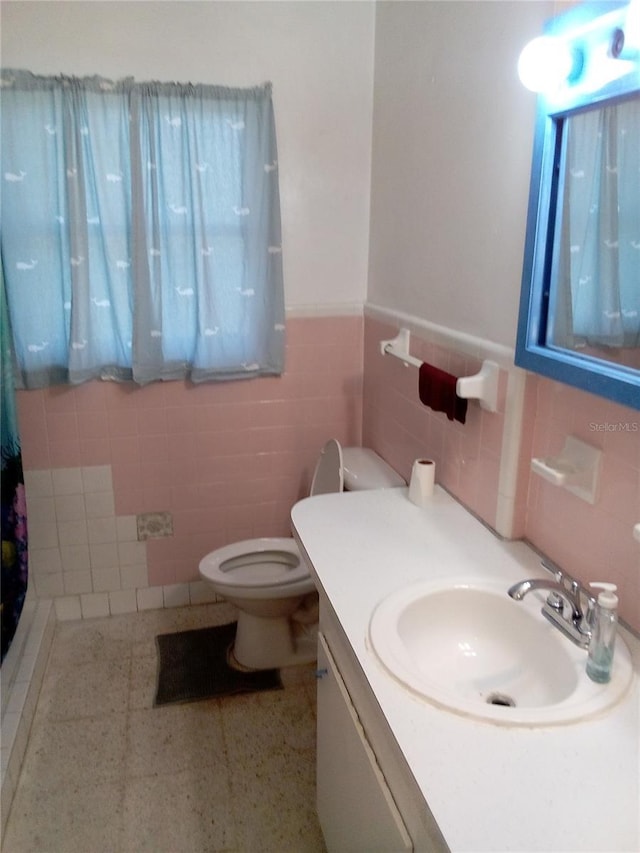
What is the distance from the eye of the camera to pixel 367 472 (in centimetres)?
225

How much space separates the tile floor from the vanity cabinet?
0.27 m

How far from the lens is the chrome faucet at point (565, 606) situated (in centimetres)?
114

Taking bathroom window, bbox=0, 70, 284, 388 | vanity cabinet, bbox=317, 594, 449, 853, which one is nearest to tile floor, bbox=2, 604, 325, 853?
vanity cabinet, bbox=317, 594, 449, 853

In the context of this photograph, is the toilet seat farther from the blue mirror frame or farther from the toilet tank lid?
the blue mirror frame

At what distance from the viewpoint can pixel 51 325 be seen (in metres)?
2.22

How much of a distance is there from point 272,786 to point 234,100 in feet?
7.19

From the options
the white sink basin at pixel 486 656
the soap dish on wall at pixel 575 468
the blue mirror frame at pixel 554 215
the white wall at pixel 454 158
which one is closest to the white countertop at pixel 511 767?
the white sink basin at pixel 486 656

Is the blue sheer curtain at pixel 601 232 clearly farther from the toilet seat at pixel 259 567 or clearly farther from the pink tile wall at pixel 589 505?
the toilet seat at pixel 259 567

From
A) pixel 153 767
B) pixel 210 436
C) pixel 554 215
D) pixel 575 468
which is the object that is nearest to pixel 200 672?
pixel 153 767

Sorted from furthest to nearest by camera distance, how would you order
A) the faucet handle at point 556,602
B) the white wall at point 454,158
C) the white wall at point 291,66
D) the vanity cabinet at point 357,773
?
the white wall at point 291,66 → the white wall at point 454,158 → the faucet handle at point 556,602 → the vanity cabinet at point 357,773

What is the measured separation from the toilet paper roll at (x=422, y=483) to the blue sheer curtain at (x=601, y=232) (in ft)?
1.78

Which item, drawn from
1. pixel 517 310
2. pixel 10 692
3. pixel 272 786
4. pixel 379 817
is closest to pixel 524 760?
pixel 379 817

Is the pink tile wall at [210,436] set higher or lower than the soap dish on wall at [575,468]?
lower

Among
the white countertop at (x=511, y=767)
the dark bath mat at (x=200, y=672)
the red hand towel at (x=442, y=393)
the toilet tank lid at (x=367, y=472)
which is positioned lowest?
the dark bath mat at (x=200, y=672)
